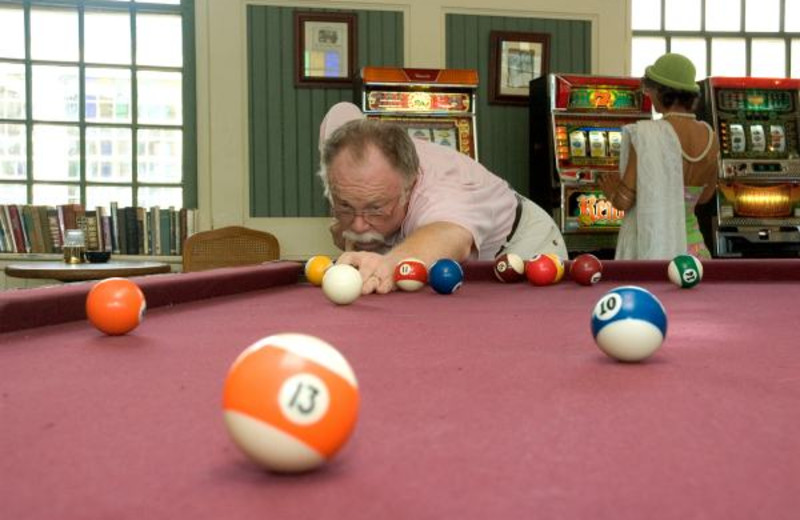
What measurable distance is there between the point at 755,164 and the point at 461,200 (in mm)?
3317

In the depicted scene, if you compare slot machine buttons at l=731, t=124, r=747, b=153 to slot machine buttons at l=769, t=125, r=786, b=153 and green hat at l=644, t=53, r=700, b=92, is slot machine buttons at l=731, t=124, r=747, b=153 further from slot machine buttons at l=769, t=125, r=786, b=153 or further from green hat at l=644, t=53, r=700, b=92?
green hat at l=644, t=53, r=700, b=92

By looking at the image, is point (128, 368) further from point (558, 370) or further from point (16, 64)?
point (16, 64)

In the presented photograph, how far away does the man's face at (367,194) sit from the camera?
2.51 meters

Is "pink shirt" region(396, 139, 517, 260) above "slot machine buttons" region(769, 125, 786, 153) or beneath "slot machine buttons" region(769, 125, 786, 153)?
beneath

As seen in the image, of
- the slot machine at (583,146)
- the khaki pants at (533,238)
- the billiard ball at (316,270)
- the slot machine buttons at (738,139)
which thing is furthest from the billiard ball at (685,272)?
the slot machine buttons at (738,139)

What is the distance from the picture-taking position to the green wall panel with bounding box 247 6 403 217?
18.2ft

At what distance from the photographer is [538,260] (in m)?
2.38

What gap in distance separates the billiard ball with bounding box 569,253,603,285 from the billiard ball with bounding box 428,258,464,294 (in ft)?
1.28

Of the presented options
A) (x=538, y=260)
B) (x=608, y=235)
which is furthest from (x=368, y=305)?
(x=608, y=235)

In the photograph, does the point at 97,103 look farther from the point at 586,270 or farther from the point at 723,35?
the point at 723,35

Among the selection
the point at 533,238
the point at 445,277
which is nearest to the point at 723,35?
the point at 533,238

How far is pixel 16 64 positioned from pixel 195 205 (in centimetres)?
152

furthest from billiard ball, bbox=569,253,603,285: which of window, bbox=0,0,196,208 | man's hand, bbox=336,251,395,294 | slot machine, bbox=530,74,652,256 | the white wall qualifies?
window, bbox=0,0,196,208

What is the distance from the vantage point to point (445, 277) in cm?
209
